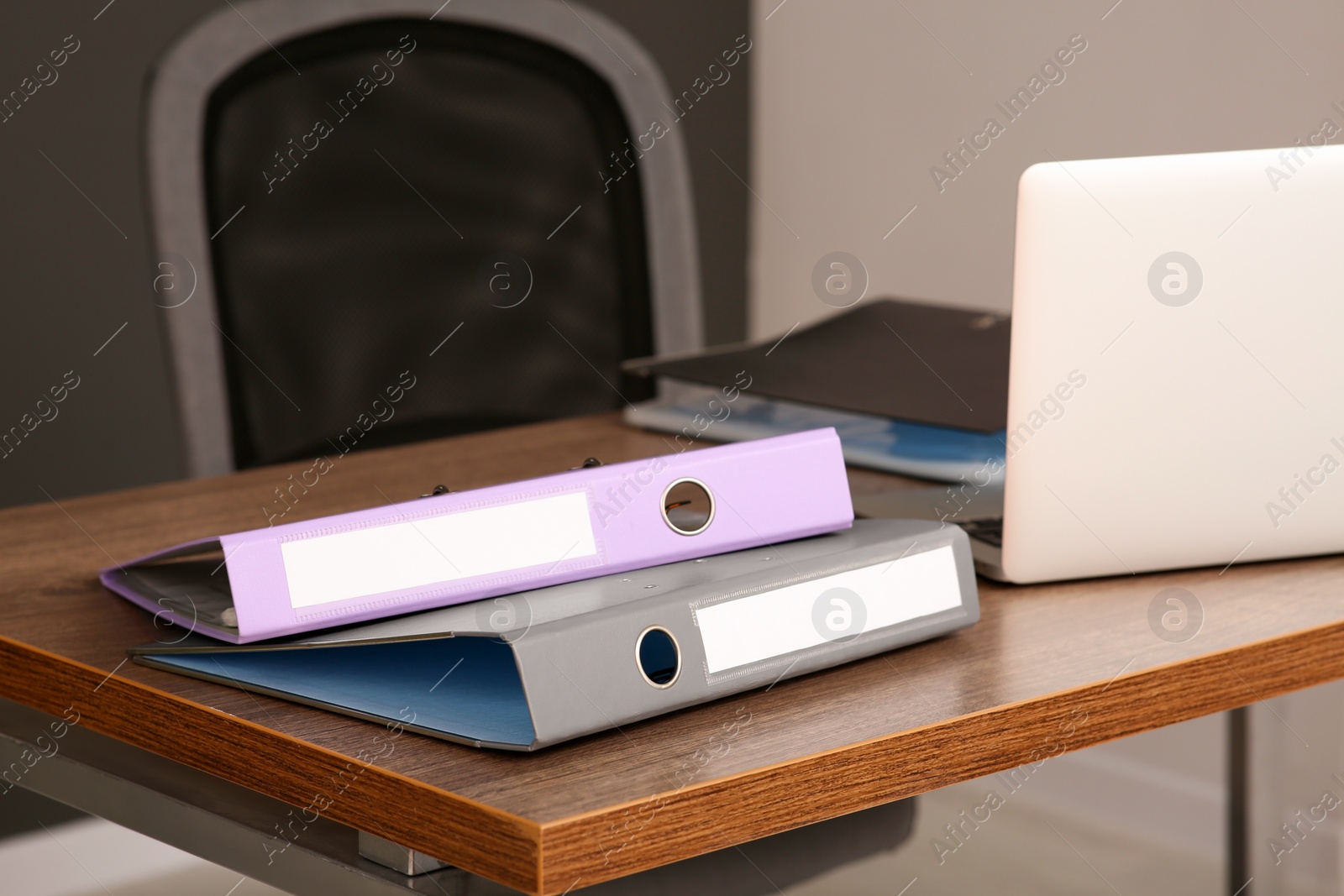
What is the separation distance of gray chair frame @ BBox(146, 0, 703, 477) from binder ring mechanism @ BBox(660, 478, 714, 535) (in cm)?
64

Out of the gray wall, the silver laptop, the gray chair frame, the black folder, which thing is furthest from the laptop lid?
the gray wall

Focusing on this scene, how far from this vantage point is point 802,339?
0.88 meters

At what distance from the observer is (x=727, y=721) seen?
0.43 metres

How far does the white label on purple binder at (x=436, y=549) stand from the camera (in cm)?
43

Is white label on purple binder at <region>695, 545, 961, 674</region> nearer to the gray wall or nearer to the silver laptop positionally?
the silver laptop

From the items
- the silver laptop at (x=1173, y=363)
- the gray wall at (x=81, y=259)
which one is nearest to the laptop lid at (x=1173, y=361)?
the silver laptop at (x=1173, y=363)

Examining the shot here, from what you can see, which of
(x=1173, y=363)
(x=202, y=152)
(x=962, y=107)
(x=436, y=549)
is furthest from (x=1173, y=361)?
(x=962, y=107)

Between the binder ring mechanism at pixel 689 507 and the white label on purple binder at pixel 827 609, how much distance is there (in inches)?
2.2

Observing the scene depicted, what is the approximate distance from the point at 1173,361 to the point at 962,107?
1603 mm

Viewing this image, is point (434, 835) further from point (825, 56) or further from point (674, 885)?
point (825, 56)

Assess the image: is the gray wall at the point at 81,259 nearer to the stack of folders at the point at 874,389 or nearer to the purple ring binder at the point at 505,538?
the stack of folders at the point at 874,389

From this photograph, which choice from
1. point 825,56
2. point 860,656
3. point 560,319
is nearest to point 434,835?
point 860,656

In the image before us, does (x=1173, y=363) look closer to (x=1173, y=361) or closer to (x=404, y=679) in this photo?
(x=1173, y=361)

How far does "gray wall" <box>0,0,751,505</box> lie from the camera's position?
1.74m
